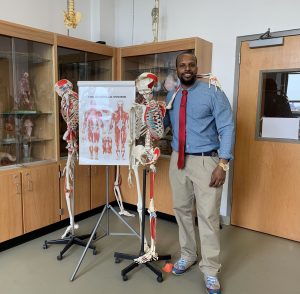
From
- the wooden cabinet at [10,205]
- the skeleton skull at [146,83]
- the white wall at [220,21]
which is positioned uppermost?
the white wall at [220,21]

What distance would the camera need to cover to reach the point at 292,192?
2908mm

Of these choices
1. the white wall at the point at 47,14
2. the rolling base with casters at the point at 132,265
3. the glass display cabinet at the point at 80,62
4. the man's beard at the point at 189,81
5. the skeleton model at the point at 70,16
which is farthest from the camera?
the skeleton model at the point at 70,16

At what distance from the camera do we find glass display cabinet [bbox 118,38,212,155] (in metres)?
3.03

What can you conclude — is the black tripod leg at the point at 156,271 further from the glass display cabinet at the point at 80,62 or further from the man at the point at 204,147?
the glass display cabinet at the point at 80,62

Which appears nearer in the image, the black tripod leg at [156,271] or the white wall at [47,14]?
the black tripod leg at [156,271]

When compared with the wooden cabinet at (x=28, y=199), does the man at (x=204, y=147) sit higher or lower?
higher

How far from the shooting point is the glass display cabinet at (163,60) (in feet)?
9.95

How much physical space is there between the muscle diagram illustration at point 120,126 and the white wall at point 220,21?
4.47ft

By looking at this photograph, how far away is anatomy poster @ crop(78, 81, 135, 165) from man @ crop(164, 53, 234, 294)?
0.43m

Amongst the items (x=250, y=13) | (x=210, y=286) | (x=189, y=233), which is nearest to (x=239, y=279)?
(x=210, y=286)

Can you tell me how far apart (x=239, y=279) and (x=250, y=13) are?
97.0 inches

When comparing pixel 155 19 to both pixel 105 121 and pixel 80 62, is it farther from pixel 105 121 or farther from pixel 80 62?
pixel 105 121

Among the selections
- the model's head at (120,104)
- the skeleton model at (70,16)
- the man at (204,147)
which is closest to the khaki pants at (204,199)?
the man at (204,147)

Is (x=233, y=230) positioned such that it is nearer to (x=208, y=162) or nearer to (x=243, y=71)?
(x=208, y=162)
